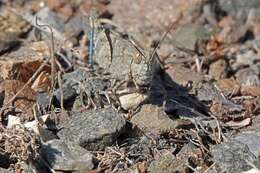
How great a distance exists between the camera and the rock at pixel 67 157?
223 centimetres

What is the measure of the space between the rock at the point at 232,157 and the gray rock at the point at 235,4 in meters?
1.61

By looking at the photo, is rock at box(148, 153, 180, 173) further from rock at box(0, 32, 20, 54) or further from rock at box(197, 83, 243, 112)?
rock at box(0, 32, 20, 54)

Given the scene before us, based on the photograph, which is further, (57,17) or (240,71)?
(57,17)

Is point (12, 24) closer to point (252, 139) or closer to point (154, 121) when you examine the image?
point (154, 121)

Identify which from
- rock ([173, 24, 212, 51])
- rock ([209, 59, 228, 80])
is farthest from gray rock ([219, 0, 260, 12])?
rock ([209, 59, 228, 80])

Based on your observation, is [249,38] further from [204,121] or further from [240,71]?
[204,121]

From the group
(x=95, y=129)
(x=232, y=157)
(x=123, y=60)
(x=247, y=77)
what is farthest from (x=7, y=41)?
(x=232, y=157)

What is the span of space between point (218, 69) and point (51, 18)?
0.96m

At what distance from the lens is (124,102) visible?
2613 mm

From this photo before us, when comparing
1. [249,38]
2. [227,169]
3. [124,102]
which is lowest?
[227,169]

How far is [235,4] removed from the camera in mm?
3777

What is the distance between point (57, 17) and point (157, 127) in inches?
50.3

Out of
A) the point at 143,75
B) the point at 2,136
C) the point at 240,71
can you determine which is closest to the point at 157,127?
the point at 143,75

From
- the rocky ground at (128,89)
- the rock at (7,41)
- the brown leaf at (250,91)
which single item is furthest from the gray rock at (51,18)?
the brown leaf at (250,91)
